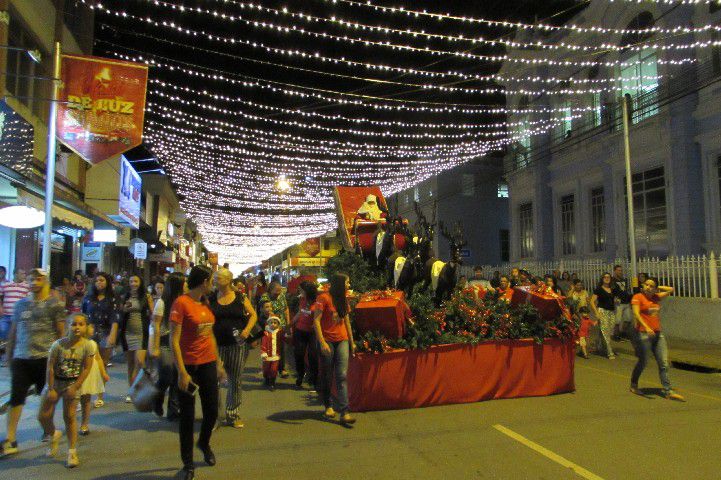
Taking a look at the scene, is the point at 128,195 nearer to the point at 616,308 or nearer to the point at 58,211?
the point at 58,211

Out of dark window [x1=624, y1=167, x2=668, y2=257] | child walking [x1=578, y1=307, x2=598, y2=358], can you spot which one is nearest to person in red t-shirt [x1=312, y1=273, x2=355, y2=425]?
child walking [x1=578, y1=307, x2=598, y2=358]

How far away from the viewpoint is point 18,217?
10.9m

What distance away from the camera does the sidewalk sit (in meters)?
10.3

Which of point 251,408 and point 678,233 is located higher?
point 678,233

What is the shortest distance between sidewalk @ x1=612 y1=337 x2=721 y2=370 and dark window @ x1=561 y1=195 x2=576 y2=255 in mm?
8692

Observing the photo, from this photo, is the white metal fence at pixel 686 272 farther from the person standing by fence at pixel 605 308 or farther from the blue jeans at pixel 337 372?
the blue jeans at pixel 337 372

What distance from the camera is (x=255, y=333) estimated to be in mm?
5934

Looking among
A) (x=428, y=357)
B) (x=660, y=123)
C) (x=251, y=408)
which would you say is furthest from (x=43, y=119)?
(x=660, y=123)

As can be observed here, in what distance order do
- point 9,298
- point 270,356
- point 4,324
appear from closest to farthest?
point 270,356 → point 4,324 → point 9,298

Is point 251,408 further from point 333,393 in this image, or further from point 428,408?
point 428,408

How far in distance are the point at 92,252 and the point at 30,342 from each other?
17721 mm

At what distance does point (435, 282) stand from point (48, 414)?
5026 millimetres

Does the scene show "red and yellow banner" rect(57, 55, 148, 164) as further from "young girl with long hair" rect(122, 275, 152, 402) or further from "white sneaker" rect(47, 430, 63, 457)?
"white sneaker" rect(47, 430, 63, 457)

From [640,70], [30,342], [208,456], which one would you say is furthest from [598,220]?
[30,342]
